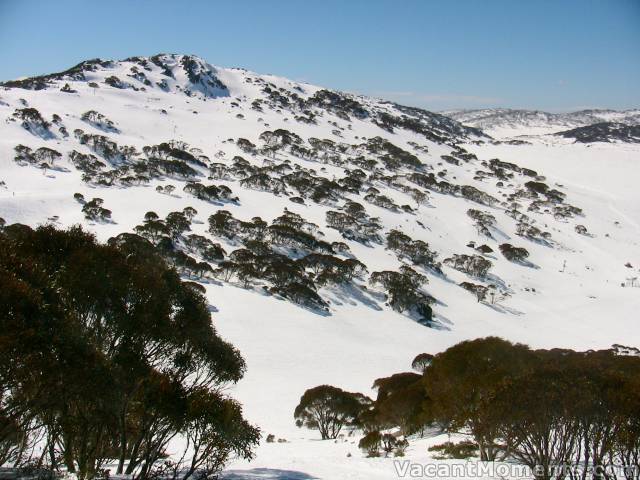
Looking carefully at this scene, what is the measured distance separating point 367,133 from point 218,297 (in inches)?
5682

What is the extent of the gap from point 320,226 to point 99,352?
75252mm

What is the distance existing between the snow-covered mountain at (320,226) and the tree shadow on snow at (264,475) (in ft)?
0.76

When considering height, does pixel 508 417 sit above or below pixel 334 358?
below

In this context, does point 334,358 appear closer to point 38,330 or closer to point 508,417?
point 508,417

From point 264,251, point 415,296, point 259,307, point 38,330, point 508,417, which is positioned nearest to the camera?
point 38,330

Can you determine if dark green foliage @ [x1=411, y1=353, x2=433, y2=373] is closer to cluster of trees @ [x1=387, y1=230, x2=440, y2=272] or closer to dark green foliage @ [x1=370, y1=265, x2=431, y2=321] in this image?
dark green foliage @ [x1=370, y1=265, x2=431, y2=321]

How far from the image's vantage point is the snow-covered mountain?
40.3 m

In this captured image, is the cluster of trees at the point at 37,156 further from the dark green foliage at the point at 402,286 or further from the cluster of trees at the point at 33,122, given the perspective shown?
the dark green foliage at the point at 402,286

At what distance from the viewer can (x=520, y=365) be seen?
16.5 metres

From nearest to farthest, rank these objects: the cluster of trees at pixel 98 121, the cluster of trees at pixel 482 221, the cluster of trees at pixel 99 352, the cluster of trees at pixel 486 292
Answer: the cluster of trees at pixel 99 352, the cluster of trees at pixel 486 292, the cluster of trees at pixel 482 221, the cluster of trees at pixel 98 121

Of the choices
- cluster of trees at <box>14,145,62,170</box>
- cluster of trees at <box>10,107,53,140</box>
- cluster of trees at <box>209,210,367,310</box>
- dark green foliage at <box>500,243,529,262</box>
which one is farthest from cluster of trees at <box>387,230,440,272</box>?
cluster of trees at <box>10,107,53,140</box>

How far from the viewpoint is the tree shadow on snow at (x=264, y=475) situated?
12.4m

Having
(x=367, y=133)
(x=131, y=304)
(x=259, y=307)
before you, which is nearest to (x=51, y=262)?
(x=131, y=304)

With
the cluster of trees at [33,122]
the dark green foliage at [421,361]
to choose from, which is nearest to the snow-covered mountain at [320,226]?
the cluster of trees at [33,122]
